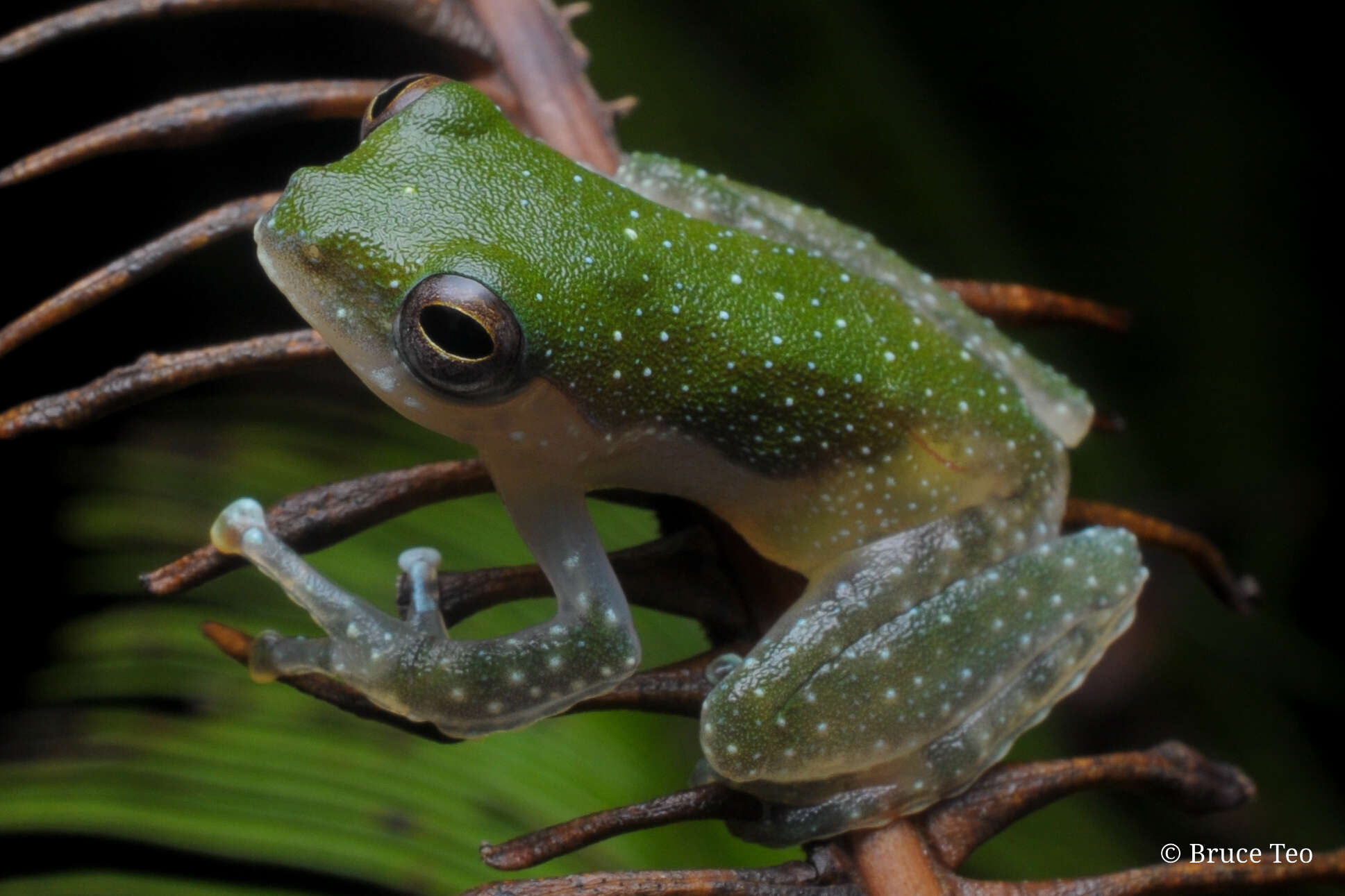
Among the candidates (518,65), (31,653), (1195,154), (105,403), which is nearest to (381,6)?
(518,65)

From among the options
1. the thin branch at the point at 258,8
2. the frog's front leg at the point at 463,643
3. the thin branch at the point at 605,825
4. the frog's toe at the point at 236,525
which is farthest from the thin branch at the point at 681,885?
the thin branch at the point at 258,8

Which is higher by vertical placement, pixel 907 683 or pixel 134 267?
pixel 134 267

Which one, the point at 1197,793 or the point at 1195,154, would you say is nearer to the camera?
the point at 1197,793

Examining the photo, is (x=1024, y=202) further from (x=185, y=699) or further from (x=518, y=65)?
(x=185, y=699)

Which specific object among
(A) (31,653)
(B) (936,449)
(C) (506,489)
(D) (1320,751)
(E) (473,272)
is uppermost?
(A) (31,653)

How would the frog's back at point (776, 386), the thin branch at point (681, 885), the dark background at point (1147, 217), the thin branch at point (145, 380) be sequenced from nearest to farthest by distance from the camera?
1. the thin branch at point (681, 885)
2. the thin branch at point (145, 380)
3. the frog's back at point (776, 386)
4. the dark background at point (1147, 217)

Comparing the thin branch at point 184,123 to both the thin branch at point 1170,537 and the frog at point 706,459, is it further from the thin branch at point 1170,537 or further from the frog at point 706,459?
the thin branch at point 1170,537

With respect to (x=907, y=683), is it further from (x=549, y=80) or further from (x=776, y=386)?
(x=549, y=80)

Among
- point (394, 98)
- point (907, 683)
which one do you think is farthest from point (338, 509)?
point (907, 683)
